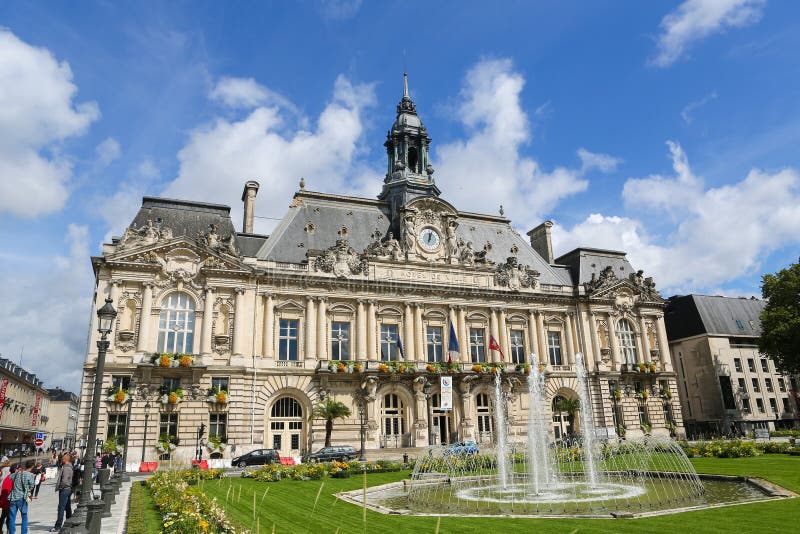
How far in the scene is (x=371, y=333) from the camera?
4503 cm

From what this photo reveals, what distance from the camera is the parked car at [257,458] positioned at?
35.2 metres

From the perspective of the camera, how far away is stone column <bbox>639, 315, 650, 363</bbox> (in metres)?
54.3

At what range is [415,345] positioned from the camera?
46531 mm

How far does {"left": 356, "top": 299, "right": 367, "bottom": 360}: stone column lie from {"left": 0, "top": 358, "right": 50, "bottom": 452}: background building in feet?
148

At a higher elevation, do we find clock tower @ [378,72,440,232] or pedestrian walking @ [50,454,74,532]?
clock tower @ [378,72,440,232]

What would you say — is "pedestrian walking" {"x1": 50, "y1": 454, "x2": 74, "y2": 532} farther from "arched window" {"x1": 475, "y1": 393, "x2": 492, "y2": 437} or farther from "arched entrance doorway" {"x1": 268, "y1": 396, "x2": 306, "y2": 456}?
"arched window" {"x1": 475, "y1": 393, "x2": 492, "y2": 437}

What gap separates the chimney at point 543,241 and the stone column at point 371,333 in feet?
75.5

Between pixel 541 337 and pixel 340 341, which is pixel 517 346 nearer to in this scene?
pixel 541 337

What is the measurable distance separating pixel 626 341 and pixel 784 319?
505 inches

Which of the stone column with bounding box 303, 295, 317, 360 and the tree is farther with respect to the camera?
the tree

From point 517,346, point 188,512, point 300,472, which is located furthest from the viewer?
point 517,346

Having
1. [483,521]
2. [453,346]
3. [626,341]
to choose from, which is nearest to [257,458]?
[453,346]

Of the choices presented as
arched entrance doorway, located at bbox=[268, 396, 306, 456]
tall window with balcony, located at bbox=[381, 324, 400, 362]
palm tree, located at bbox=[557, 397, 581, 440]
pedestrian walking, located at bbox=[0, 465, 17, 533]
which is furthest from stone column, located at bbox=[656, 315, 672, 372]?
pedestrian walking, located at bbox=[0, 465, 17, 533]

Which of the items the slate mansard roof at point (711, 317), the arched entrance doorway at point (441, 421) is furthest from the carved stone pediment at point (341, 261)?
the slate mansard roof at point (711, 317)
